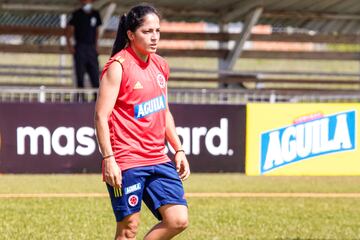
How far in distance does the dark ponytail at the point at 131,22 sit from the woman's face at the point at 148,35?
0.03m

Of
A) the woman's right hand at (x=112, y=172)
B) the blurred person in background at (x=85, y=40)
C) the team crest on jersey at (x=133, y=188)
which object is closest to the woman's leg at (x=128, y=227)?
the team crest on jersey at (x=133, y=188)

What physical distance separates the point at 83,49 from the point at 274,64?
3253cm

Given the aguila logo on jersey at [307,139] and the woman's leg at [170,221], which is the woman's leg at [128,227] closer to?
the woman's leg at [170,221]

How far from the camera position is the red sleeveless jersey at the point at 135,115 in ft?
21.7

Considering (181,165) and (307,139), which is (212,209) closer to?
(307,139)

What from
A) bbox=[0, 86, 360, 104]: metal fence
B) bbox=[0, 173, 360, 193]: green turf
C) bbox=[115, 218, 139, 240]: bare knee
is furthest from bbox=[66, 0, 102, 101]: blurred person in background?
bbox=[115, 218, 139, 240]: bare knee

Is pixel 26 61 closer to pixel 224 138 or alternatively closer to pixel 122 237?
pixel 224 138

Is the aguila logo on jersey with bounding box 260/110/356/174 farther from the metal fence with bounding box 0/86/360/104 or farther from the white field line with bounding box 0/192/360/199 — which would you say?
the white field line with bounding box 0/192/360/199

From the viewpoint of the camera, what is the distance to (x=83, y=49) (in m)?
19.0

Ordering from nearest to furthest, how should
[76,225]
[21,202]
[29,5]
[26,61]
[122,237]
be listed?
[122,237] → [76,225] → [21,202] → [29,5] → [26,61]

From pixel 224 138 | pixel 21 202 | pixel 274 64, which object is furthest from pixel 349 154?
pixel 274 64

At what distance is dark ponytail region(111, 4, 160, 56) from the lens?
6656 mm

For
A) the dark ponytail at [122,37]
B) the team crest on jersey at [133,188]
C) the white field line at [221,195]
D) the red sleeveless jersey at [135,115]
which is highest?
the dark ponytail at [122,37]

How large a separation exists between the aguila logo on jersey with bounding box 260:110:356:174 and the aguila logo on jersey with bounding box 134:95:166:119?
995cm
